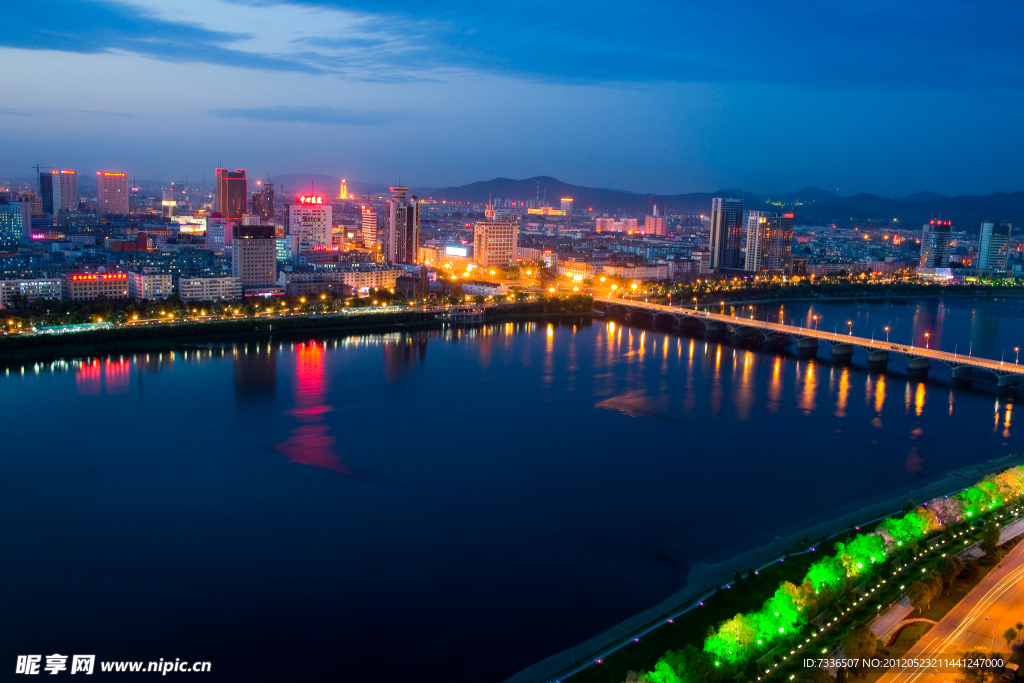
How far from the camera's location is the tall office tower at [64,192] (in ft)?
119

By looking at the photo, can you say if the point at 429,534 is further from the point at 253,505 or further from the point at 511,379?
the point at 511,379

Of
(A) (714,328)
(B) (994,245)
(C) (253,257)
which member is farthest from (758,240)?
(C) (253,257)

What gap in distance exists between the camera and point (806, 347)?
1228 centimetres

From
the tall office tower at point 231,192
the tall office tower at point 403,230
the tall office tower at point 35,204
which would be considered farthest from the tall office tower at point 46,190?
the tall office tower at point 403,230

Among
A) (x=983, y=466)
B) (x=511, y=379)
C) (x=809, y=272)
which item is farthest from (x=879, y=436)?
(x=809, y=272)

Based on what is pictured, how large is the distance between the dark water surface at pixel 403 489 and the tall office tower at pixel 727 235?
55.5 ft

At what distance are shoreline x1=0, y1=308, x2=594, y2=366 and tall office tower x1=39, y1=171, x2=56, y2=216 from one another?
86.7 ft

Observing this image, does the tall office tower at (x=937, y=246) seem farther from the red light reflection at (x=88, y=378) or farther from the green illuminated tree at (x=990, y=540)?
the red light reflection at (x=88, y=378)

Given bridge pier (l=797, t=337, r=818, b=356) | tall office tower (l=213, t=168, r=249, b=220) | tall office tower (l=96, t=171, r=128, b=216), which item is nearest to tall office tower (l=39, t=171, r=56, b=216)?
tall office tower (l=96, t=171, r=128, b=216)

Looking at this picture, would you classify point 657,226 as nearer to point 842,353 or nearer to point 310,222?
point 310,222

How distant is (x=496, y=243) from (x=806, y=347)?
13202 mm

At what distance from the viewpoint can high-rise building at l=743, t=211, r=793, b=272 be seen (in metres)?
26.0

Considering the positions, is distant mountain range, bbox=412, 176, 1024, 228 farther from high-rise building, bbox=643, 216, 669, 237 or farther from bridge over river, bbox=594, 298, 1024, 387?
bridge over river, bbox=594, 298, 1024, 387

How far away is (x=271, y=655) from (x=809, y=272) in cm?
2545
